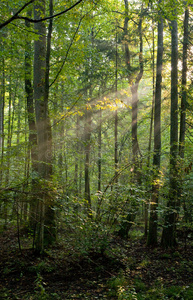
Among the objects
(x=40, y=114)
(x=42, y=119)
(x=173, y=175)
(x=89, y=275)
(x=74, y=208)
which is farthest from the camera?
(x=173, y=175)

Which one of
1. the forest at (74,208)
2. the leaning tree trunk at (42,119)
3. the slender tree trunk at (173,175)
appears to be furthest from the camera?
the slender tree trunk at (173,175)

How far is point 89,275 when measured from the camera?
5.68 m

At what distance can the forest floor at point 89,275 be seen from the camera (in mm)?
4574

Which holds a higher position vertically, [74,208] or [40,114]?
[40,114]

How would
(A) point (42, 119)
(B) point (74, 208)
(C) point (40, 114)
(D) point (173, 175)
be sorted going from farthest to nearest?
(D) point (173, 175) → (C) point (40, 114) → (A) point (42, 119) → (B) point (74, 208)

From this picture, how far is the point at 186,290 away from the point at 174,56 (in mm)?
8430

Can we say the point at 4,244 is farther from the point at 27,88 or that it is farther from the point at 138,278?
the point at 27,88

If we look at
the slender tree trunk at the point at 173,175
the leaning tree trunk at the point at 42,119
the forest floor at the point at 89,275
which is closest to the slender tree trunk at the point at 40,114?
the leaning tree trunk at the point at 42,119

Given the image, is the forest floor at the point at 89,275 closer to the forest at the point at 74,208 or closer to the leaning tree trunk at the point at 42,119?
the forest at the point at 74,208

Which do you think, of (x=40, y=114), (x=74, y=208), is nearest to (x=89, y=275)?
(x=74, y=208)

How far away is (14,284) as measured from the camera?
470 cm

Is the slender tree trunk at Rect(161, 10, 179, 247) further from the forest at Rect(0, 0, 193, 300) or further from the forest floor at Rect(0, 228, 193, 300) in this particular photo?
the forest floor at Rect(0, 228, 193, 300)

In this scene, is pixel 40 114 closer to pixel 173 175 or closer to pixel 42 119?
pixel 42 119

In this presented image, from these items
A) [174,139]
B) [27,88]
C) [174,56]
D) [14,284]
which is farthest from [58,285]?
[174,56]
